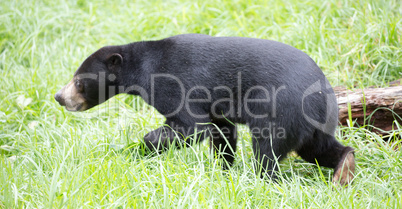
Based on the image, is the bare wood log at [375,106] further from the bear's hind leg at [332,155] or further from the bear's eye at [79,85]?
the bear's eye at [79,85]

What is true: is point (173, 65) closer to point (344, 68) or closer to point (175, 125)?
point (175, 125)

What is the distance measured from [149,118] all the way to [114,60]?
1027 millimetres

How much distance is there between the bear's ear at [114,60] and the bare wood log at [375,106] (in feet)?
7.84

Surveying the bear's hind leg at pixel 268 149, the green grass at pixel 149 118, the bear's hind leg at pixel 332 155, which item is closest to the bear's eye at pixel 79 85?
the green grass at pixel 149 118

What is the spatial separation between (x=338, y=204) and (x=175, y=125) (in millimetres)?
1507

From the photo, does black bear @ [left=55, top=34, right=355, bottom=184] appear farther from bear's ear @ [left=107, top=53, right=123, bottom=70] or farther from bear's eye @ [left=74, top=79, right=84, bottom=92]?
bear's eye @ [left=74, top=79, right=84, bottom=92]

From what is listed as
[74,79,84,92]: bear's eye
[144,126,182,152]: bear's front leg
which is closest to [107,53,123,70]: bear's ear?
[74,79,84,92]: bear's eye

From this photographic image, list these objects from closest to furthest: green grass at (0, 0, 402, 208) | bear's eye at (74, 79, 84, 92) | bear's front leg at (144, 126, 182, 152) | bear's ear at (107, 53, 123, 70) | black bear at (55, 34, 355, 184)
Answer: green grass at (0, 0, 402, 208), black bear at (55, 34, 355, 184), bear's front leg at (144, 126, 182, 152), bear's ear at (107, 53, 123, 70), bear's eye at (74, 79, 84, 92)

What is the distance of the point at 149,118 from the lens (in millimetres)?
4730

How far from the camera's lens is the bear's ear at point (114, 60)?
3.87 m

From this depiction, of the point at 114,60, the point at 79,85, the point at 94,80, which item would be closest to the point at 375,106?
the point at 114,60

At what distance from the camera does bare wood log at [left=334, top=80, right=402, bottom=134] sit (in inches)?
163

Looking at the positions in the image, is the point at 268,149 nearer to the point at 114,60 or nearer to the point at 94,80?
the point at 114,60

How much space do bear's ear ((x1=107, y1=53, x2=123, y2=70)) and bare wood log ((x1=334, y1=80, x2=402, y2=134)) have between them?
2.39 metres
